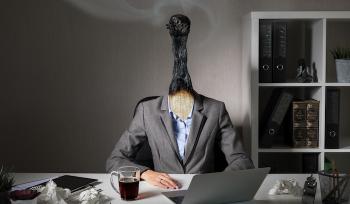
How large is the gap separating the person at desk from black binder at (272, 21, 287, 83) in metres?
0.62

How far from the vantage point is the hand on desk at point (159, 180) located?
1.85 m

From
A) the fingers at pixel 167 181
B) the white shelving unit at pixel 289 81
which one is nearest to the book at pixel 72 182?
the fingers at pixel 167 181

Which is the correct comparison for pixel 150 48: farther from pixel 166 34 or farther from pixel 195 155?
pixel 195 155

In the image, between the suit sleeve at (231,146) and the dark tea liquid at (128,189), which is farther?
the suit sleeve at (231,146)

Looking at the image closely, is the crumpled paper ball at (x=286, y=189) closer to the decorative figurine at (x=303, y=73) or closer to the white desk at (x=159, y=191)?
the white desk at (x=159, y=191)

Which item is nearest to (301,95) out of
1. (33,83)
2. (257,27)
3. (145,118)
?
(257,27)

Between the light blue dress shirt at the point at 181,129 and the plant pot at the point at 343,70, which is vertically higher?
the plant pot at the point at 343,70

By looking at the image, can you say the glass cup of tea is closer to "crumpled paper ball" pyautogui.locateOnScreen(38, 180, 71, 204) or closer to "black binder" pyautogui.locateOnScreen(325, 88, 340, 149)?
"crumpled paper ball" pyautogui.locateOnScreen(38, 180, 71, 204)

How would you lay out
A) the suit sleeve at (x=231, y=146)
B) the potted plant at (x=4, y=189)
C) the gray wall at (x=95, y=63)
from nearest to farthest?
the potted plant at (x=4, y=189) → the suit sleeve at (x=231, y=146) → the gray wall at (x=95, y=63)

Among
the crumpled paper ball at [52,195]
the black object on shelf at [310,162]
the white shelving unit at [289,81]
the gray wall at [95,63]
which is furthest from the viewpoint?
the gray wall at [95,63]

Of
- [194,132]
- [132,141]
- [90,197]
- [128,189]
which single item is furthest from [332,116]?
[90,197]

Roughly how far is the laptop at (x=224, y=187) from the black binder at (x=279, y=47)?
1.34 m

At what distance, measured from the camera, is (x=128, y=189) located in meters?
1.69

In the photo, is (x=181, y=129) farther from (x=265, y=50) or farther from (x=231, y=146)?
(x=265, y=50)
